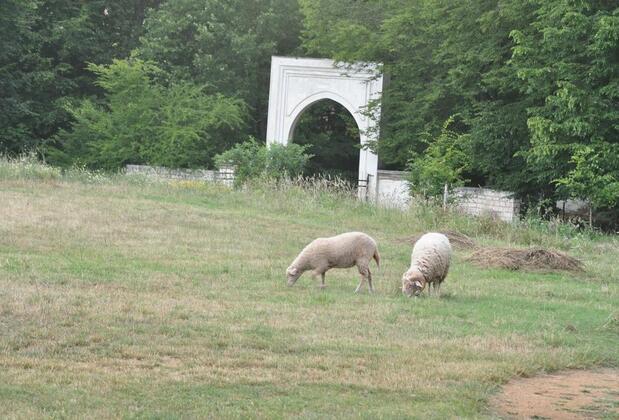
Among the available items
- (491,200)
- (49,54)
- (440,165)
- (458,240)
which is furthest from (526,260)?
(49,54)

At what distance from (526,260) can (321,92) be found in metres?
23.6

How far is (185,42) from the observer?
4909 cm

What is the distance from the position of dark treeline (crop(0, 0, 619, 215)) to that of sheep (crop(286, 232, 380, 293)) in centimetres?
1508

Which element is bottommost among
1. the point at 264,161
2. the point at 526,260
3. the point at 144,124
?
the point at 526,260

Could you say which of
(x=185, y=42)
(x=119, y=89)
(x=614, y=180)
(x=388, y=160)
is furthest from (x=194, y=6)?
(x=614, y=180)

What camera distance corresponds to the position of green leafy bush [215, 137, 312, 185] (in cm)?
3428

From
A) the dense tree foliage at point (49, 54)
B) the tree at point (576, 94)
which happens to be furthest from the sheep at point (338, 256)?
the dense tree foliage at point (49, 54)

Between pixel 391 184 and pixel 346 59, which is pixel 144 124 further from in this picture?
pixel 391 184

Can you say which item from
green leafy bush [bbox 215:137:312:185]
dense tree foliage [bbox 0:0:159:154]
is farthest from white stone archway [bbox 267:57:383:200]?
dense tree foliage [bbox 0:0:159:154]

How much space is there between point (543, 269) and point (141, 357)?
10.3 m

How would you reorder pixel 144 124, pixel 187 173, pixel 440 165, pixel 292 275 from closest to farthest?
1. pixel 292 275
2. pixel 440 165
3. pixel 187 173
4. pixel 144 124

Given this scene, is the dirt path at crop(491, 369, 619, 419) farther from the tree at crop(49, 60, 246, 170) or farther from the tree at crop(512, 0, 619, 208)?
the tree at crop(49, 60, 246, 170)

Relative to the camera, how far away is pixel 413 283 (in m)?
14.6

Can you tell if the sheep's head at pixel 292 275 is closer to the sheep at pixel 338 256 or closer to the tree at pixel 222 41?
the sheep at pixel 338 256
